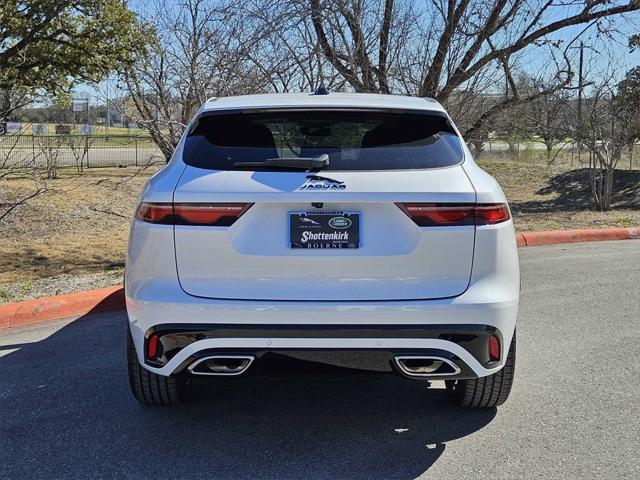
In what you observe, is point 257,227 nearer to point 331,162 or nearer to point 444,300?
point 331,162

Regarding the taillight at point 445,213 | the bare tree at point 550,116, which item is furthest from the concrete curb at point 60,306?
the bare tree at point 550,116

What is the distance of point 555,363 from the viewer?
15.1 feet

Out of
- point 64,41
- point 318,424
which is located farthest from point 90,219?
point 318,424

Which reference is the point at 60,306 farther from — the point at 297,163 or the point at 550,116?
the point at 550,116

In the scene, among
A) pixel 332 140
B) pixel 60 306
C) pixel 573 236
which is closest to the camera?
pixel 332 140

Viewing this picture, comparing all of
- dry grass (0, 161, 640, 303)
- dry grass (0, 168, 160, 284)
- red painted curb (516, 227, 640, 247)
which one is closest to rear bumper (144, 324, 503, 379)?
dry grass (0, 161, 640, 303)

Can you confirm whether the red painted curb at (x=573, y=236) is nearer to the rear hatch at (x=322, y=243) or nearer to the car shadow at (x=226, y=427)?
the car shadow at (x=226, y=427)

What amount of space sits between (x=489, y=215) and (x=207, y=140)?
4.69ft

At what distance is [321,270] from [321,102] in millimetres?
977

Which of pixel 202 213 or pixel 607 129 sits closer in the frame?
pixel 202 213

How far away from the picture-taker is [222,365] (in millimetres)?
3080

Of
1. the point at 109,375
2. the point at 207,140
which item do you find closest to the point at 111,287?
the point at 109,375

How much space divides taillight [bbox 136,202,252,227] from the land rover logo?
0.38 m

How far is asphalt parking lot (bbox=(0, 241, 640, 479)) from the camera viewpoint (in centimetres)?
314
